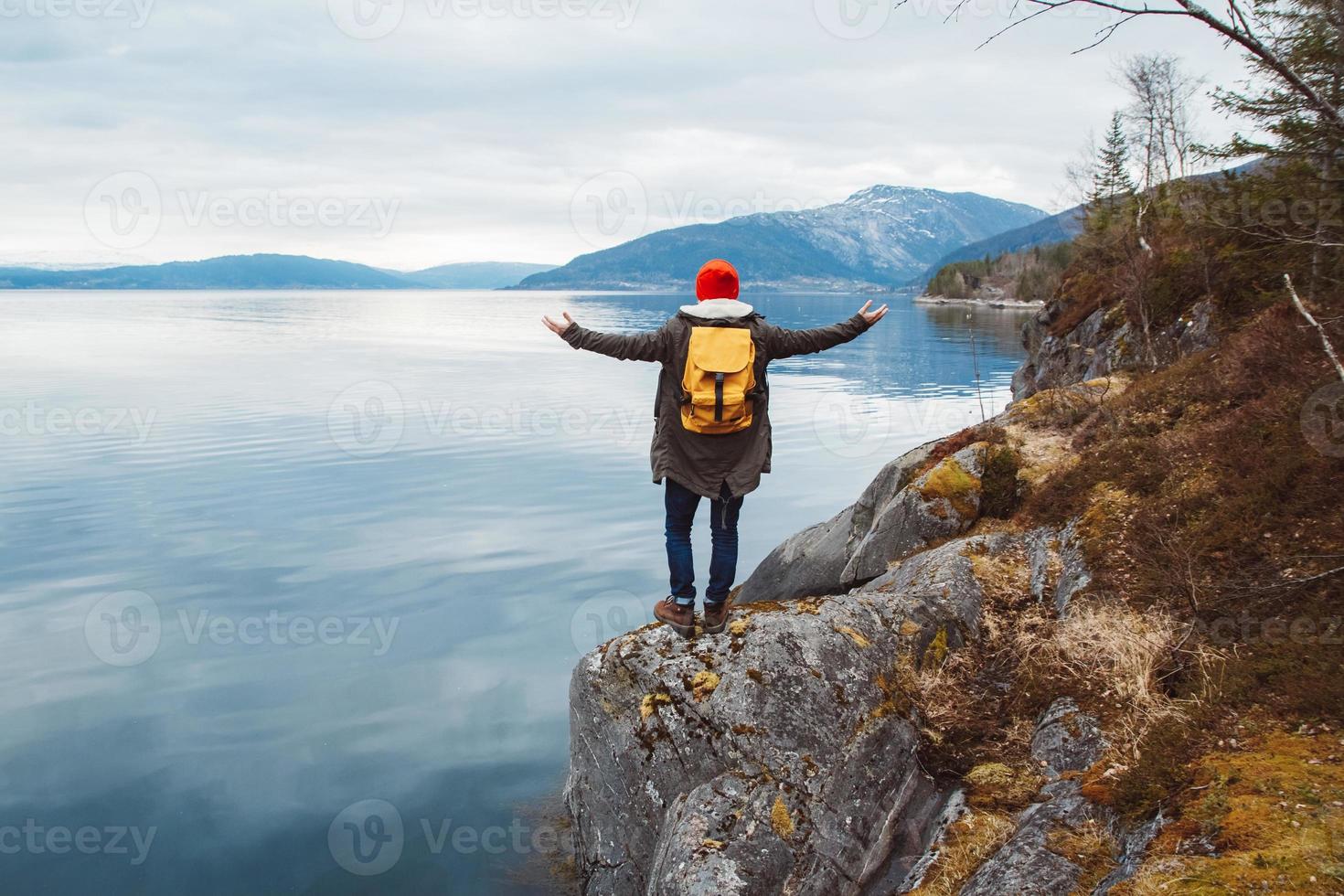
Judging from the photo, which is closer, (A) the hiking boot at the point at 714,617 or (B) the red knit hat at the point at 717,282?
(B) the red knit hat at the point at 717,282

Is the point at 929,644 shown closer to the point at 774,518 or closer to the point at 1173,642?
the point at 1173,642

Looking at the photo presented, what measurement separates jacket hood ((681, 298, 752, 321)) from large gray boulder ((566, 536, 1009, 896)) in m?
3.07

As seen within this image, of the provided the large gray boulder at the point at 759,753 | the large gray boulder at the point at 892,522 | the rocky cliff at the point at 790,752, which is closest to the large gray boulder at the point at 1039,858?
the rocky cliff at the point at 790,752

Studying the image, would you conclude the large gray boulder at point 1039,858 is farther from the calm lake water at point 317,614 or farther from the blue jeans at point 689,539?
the calm lake water at point 317,614

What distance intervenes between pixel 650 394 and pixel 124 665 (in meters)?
41.8

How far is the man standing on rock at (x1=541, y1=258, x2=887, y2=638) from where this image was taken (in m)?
7.23

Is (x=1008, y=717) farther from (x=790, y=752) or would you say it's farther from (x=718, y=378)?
(x=718, y=378)

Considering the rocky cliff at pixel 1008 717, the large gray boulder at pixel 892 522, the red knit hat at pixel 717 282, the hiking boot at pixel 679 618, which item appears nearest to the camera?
the rocky cliff at pixel 1008 717

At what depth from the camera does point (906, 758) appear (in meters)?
7.66

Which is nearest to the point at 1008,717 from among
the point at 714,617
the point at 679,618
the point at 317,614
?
the point at 714,617

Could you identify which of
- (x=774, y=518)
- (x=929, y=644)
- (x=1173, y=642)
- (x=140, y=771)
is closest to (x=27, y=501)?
(x=140, y=771)

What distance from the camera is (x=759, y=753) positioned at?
7.26 meters

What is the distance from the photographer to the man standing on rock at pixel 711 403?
723 cm

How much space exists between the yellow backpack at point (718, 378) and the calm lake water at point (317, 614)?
22.8 ft
